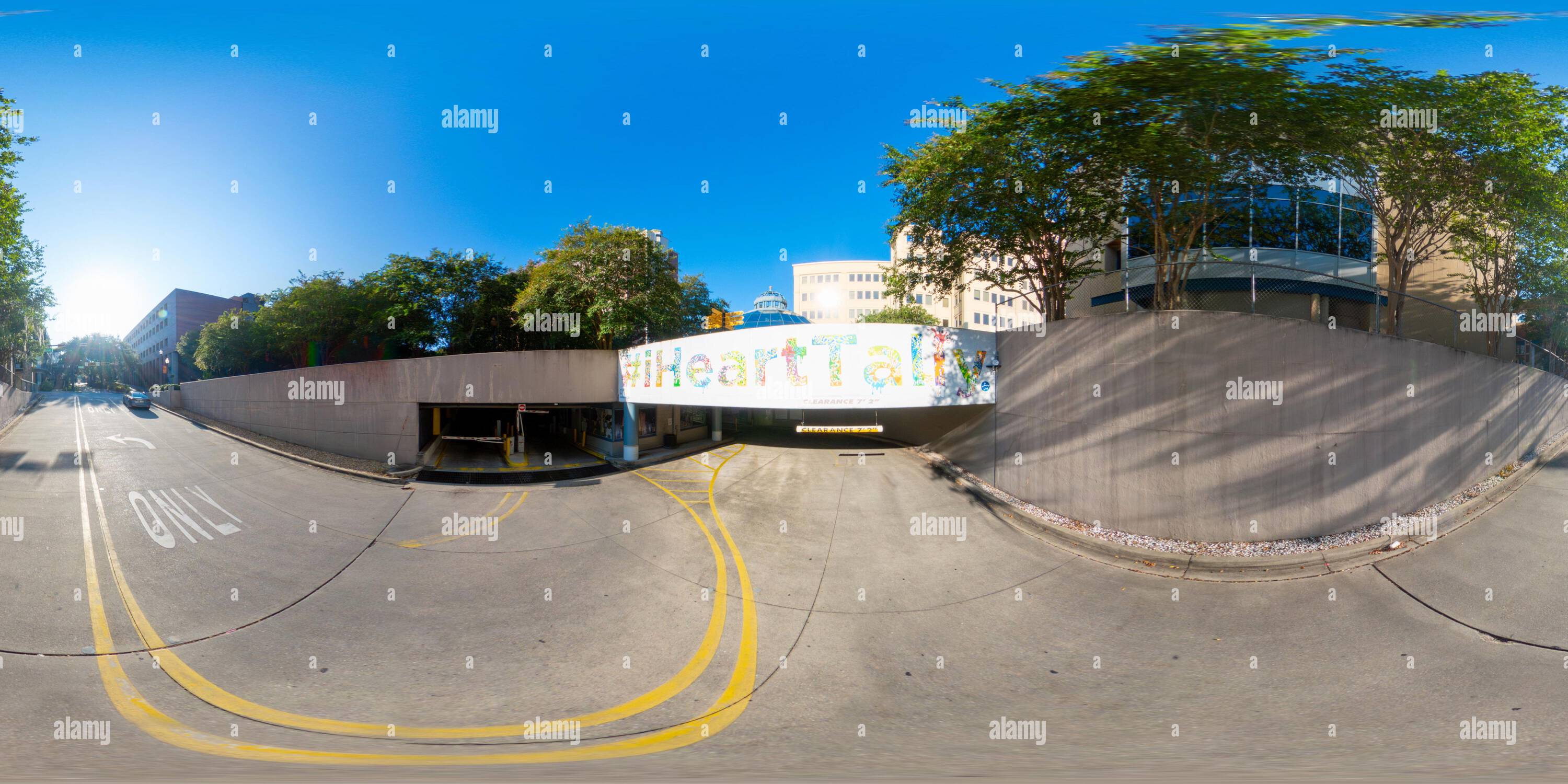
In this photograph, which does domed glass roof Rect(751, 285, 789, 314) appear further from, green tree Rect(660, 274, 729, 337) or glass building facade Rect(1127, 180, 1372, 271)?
glass building facade Rect(1127, 180, 1372, 271)

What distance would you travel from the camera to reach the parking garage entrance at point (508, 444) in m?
14.3

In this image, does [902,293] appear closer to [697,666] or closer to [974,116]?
[974,116]

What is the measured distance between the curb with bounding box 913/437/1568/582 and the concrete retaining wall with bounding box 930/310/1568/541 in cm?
39

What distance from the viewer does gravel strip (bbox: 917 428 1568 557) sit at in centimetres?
813

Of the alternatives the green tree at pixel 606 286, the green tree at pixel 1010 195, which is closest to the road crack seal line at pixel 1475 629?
the green tree at pixel 1010 195

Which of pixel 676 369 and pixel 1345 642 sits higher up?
pixel 676 369

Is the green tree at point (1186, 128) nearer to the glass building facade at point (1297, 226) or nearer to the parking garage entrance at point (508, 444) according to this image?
the glass building facade at point (1297, 226)

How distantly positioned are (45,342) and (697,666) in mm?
49406

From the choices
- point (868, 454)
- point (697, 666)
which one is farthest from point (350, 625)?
point (868, 454)

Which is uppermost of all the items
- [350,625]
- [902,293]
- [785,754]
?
[902,293]

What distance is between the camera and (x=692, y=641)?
605 centimetres

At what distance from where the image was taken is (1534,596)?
6484mm

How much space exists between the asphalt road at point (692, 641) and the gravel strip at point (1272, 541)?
513 millimetres

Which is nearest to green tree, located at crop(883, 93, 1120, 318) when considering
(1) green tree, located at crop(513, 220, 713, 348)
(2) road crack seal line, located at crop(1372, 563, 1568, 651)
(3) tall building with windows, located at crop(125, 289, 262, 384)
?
(2) road crack seal line, located at crop(1372, 563, 1568, 651)
